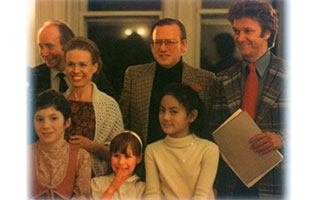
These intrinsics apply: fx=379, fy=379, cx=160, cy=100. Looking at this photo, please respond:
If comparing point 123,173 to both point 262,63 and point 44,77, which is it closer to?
point 44,77

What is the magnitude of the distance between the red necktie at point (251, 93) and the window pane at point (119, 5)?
1.68 feet

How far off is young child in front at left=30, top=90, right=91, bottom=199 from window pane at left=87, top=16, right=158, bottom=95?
25 centimetres

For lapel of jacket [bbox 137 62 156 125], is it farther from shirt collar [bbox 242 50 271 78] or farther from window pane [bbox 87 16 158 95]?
shirt collar [bbox 242 50 271 78]

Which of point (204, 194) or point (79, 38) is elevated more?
point (79, 38)

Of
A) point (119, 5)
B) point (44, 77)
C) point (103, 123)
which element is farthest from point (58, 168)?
point (119, 5)

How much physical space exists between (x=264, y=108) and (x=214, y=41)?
0.35 meters

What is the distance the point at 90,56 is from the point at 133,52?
0.60 feet

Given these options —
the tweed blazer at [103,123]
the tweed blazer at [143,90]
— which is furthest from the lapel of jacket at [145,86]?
the tweed blazer at [103,123]

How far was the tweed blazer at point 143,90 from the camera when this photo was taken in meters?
1.59

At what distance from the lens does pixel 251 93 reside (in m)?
1.57

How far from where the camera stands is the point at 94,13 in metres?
1.65

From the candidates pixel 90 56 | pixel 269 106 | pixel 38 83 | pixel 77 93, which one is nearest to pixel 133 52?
pixel 90 56

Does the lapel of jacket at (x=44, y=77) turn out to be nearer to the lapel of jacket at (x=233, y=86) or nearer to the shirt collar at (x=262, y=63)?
the lapel of jacket at (x=233, y=86)
